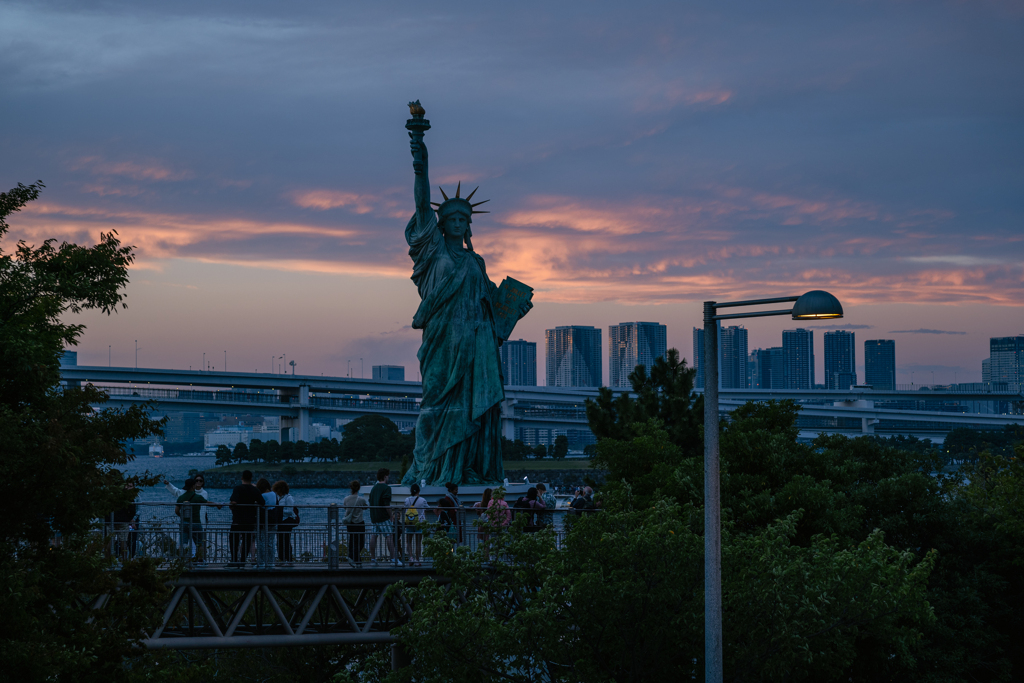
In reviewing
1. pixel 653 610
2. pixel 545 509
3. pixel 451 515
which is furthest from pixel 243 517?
pixel 653 610

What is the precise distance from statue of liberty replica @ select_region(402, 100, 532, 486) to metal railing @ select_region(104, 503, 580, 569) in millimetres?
5046

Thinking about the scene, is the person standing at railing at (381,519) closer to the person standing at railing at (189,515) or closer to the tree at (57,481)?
the person standing at railing at (189,515)

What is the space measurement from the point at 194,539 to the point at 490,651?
688 cm

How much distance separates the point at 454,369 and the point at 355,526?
6979 mm

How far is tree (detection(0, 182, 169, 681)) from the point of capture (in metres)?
12.1

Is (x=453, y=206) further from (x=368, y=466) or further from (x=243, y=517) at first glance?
(x=368, y=466)

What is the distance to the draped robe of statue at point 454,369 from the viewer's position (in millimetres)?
25422

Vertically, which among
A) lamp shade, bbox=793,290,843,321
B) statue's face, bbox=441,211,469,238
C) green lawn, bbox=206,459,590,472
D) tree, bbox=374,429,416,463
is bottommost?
green lawn, bbox=206,459,590,472

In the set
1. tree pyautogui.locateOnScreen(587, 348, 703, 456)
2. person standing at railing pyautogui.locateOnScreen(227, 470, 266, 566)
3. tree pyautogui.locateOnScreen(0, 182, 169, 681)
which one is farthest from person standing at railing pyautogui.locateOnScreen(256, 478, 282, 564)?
tree pyautogui.locateOnScreen(587, 348, 703, 456)

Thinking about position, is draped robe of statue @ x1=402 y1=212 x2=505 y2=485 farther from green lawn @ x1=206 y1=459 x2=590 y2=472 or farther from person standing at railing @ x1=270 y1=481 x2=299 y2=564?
green lawn @ x1=206 y1=459 x2=590 y2=472

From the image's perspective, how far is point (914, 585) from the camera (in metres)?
15.4

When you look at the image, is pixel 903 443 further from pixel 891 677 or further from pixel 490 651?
pixel 490 651

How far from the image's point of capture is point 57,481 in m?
12.5

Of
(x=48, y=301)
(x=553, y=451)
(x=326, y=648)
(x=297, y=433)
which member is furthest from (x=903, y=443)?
(x=48, y=301)
